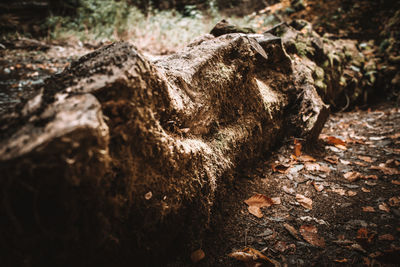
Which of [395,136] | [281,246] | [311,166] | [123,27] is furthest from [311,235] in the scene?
[123,27]

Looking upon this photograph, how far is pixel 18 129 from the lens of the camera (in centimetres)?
78

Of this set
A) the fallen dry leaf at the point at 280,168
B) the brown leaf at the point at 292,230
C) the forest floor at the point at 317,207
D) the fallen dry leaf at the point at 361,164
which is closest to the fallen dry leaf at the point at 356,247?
the forest floor at the point at 317,207

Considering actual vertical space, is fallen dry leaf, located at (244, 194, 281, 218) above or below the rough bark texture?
below

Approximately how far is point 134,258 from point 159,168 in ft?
1.76

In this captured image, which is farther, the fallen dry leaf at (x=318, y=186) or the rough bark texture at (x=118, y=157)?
the fallen dry leaf at (x=318, y=186)

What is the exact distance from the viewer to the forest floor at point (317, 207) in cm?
142

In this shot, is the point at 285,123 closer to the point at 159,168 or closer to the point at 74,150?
the point at 159,168

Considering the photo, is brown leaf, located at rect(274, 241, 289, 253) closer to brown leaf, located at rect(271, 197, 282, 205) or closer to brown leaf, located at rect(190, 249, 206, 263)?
brown leaf, located at rect(271, 197, 282, 205)

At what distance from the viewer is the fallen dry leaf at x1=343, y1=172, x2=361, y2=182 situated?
2163 millimetres

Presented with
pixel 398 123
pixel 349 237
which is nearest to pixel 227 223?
pixel 349 237

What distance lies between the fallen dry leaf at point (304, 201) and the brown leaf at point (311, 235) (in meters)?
0.23

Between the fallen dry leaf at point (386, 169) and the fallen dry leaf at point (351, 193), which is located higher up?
the fallen dry leaf at point (386, 169)

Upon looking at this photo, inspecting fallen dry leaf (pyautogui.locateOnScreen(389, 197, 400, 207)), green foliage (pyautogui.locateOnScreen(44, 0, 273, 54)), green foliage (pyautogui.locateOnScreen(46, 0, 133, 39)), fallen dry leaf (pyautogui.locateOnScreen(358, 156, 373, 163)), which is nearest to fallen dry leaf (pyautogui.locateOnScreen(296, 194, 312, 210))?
fallen dry leaf (pyautogui.locateOnScreen(389, 197, 400, 207))

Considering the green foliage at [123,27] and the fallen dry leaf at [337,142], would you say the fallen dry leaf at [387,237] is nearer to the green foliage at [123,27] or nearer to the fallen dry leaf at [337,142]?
the fallen dry leaf at [337,142]
